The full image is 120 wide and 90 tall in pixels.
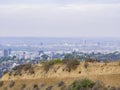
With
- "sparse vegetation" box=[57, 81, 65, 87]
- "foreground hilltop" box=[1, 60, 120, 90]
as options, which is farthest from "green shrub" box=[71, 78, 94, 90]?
"sparse vegetation" box=[57, 81, 65, 87]

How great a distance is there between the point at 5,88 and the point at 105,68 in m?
9.66

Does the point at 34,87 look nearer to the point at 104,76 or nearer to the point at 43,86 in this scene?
the point at 43,86

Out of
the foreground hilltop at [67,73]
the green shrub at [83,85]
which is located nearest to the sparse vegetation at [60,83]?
the foreground hilltop at [67,73]

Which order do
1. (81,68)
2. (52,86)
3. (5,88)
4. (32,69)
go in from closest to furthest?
1. (52,86)
2. (81,68)
3. (5,88)
4. (32,69)

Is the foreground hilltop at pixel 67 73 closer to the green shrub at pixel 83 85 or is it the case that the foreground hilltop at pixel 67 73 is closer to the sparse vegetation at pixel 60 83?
the sparse vegetation at pixel 60 83

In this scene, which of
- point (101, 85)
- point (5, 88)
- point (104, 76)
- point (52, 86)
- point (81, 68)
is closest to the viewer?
point (101, 85)

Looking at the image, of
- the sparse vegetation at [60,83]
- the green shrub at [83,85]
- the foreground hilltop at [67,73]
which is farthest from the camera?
the sparse vegetation at [60,83]

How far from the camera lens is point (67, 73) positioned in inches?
1586

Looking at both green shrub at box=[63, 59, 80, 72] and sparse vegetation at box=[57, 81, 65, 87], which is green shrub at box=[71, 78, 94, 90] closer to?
sparse vegetation at box=[57, 81, 65, 87]

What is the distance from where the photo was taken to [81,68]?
3925 centimetres

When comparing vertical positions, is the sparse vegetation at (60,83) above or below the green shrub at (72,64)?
below

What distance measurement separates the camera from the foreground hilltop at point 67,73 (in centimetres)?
3441

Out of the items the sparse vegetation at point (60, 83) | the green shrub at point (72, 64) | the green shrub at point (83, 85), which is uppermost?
the green shrub at point (72, 64)

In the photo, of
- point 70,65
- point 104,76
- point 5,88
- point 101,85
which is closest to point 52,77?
point 70,65
